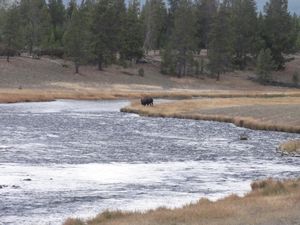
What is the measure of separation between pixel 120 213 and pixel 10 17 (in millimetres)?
104718

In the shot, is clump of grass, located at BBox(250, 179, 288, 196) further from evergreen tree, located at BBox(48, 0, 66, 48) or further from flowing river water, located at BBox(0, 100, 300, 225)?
evergreen tree, located at BBox(48, 0, 66, 48)

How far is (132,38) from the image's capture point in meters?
134

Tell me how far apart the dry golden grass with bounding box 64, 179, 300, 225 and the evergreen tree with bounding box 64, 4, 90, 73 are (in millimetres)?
97799

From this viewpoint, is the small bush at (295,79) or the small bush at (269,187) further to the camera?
the small bush at (295,79)

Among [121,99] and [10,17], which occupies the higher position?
[10,17]

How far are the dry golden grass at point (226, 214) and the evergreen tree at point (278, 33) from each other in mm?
128181

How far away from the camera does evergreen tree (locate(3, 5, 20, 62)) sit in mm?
118125

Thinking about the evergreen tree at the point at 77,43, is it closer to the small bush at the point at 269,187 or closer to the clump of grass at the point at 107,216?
the small bush at the point at 269,187

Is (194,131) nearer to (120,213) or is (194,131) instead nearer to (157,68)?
(120,213)

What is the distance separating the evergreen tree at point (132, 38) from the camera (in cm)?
13338

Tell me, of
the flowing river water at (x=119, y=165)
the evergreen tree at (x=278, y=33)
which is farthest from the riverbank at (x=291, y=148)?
the evergreen tree at (x=278, y=33)

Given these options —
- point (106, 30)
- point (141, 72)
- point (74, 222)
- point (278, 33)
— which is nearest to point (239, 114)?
point (74, 222)

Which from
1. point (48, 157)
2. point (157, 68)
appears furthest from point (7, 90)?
point (48, 157)

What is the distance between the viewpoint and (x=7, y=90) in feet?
318
